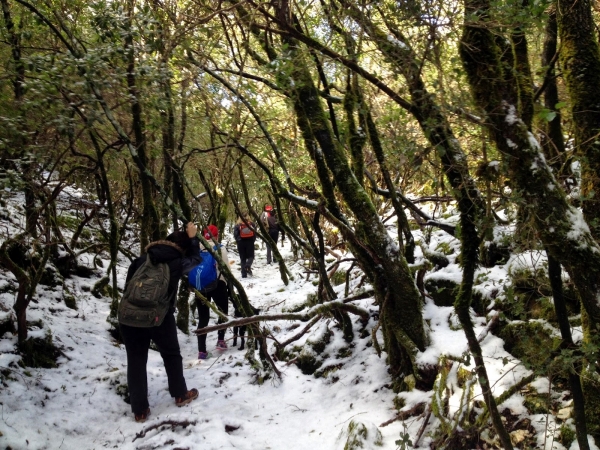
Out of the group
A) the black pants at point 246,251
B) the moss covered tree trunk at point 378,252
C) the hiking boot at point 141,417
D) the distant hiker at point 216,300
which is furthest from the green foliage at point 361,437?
the black pants at point 246,251

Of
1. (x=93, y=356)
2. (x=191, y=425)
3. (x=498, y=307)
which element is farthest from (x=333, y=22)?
(x=93, y=356)

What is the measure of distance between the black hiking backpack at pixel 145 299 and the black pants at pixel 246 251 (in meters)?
7.14

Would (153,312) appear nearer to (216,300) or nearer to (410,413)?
(216,300)

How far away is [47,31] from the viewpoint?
18.1 ft

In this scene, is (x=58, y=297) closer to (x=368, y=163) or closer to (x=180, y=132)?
(x=180, y=132)

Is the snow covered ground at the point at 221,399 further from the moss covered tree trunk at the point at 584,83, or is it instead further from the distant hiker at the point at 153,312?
the moss covered tree trunk at the point at 584,83

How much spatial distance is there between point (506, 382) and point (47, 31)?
692 centimetres

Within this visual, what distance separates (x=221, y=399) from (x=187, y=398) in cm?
39

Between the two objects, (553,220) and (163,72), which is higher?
(163,72)

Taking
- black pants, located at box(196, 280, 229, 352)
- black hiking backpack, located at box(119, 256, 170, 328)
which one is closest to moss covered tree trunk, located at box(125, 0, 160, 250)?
black pants, located at box(196, 280, 229, 352)

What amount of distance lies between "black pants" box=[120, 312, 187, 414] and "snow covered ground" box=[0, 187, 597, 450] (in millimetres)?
225

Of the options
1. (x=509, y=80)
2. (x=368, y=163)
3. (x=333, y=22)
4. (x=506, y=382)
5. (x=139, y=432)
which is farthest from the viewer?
(x=368, y=163)

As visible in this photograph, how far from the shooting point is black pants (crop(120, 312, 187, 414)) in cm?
419

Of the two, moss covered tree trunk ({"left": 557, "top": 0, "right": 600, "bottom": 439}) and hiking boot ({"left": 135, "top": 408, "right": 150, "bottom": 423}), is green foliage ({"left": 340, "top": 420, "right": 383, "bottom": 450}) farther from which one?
hiking boot ({"left": 135, "top": 408, "right": 150, "bottom": 423})
